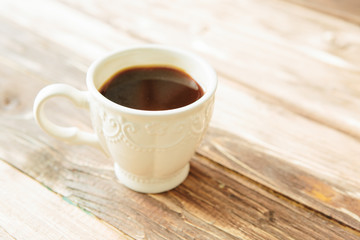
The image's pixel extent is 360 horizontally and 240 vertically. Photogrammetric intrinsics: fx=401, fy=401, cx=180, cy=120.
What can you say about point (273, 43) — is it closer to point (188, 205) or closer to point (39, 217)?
point (188, 205)

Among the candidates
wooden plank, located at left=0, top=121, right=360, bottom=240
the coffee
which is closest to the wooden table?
wooden plank, located at left=0, top=121, right=360, bottom=240

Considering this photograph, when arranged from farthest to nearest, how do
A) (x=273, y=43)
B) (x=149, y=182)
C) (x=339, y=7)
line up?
(x=339, y=7) → (x=273, y=43) → (x=149, y=182)

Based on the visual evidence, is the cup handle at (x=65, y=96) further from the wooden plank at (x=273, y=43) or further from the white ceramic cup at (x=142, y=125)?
the wooden plank at (x=273, y=43)

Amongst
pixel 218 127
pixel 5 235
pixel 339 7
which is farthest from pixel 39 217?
Result: pixel 339 7

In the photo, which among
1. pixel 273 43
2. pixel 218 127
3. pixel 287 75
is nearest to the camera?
pixel 218 127

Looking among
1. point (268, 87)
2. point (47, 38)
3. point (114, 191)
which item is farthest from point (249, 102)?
point (47, 38)

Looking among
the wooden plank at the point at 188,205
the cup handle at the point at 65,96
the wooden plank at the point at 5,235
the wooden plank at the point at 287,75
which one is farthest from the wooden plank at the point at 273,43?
the wooden plank at the point at 5,235
